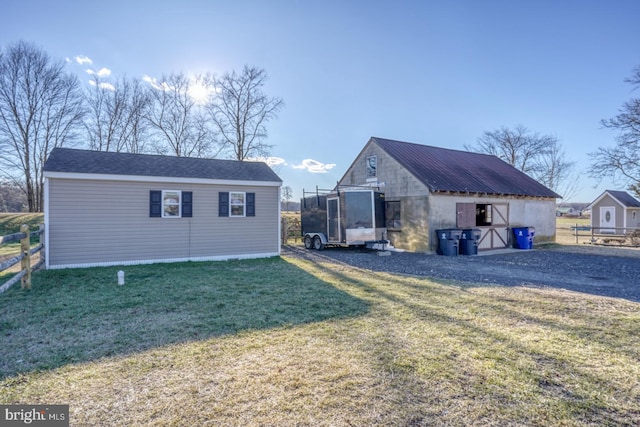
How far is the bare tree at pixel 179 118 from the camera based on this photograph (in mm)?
26297

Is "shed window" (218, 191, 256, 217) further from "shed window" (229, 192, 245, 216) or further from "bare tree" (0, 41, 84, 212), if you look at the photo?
"bare tree" (0, 41, 84, 212)

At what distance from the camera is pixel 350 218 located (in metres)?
13.5

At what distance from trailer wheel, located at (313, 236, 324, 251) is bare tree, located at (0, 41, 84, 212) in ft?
75.7

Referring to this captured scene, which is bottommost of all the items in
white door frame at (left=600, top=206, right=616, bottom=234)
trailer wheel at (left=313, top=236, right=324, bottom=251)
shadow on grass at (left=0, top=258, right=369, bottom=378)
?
shadow on grass at (left=0, top=258, right=369, bottom=378)

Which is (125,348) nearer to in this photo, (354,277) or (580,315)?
(354,277)

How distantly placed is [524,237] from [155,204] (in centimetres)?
1634

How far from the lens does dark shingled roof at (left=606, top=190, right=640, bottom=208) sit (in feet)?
85.6

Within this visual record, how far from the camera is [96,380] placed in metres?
3.15

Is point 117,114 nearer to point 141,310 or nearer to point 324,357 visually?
point 141,310

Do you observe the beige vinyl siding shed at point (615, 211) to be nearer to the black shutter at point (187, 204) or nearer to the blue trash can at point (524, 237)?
the blue trash can at point (524, 237)

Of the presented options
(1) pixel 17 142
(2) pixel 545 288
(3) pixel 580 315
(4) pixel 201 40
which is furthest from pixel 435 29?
(1) pixel 17 142

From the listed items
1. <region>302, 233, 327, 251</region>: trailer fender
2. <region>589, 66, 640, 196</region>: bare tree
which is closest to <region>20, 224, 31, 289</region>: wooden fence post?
<region>302, 233, 327, 251</region>: trailer fender

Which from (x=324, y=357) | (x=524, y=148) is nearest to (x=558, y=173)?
(x=524, y=148)

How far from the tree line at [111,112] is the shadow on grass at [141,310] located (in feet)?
61.1
